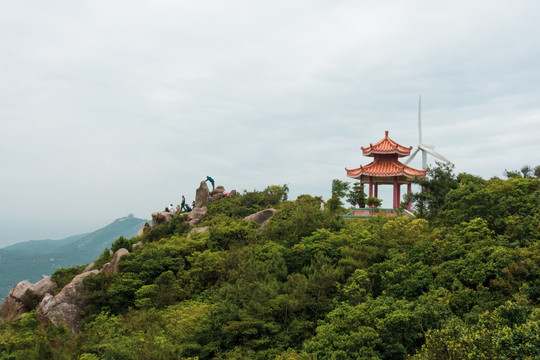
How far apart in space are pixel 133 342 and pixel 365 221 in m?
14.3

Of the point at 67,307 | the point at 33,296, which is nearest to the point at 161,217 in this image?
the point at 33,296

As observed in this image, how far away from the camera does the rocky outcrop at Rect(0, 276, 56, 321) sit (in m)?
26.3

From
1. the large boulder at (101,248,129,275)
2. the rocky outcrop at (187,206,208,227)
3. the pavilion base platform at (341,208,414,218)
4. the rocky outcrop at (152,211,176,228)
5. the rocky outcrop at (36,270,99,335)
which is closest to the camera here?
the rocky outcrop at (36,270,99,335)

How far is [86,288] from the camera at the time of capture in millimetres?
23422

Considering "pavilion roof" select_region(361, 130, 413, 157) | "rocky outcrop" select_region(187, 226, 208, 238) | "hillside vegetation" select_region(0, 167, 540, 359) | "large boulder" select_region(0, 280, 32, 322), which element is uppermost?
"pavilion roof" select_region(361, 130, 413, 157)

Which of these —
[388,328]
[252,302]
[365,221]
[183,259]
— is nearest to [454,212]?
[365,221]

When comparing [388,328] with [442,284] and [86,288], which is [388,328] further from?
[86,288]

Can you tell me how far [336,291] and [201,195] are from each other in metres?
22.1

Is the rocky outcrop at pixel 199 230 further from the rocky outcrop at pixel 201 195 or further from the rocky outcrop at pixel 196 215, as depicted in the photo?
the rocky outcrop at pixel 201 195

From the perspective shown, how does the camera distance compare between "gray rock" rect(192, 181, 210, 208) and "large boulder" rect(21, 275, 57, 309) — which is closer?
"large boulder" rect(21, 275, 57, 309)

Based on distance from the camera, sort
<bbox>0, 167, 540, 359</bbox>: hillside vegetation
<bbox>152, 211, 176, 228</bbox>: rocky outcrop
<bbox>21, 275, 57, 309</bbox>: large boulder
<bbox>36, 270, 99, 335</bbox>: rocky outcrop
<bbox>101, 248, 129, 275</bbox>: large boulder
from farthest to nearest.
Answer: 1. <bbox>152, 211, 176, 228</bbox>: rocky outcrop
2. <bbox>21, 275, 57, 309</bbox>: large boulder
3. <bbox>101, 248, 129, 275</bbox>: large boulder
4. <bbox>36, 270, 99, 335</bbox>: rocky outcrop
5. <bbox>0, 167, 540, 359</bbox>: hillside vegetation

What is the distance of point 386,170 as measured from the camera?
31141 millimetres

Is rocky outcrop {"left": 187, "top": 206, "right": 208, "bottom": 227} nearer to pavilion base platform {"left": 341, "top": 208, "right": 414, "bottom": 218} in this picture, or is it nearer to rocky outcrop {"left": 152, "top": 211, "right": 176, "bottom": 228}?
rocky outcrop {"left": 152, "top": 211, "right": 176, "bottom": 228}

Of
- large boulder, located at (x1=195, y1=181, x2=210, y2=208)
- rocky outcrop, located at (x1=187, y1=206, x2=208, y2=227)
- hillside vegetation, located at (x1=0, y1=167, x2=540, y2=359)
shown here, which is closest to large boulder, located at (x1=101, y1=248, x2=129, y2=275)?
hillside vegetation, located at (x1=0, y1=167, x2=540, y2=359)
